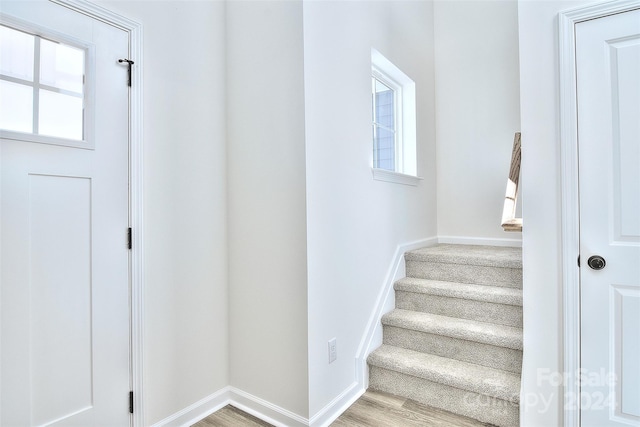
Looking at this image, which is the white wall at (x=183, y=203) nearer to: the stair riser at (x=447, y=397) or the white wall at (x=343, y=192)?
the white wall at (x=343, y=192)

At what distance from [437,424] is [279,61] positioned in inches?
83.9

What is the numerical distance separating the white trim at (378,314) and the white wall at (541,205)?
90cm

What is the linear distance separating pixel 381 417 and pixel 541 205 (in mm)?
1399

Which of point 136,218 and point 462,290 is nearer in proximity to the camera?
point 136,218

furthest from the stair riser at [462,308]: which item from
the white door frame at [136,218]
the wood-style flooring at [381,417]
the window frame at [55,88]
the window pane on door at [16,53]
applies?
the window pane on door at [16,53]

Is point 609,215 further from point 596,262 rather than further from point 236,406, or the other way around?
point 236,406

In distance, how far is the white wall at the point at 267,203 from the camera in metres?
1.82

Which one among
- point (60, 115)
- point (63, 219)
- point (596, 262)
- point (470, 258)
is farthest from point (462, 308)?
point (60, 115)

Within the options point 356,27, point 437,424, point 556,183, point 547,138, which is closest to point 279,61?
point 356,27

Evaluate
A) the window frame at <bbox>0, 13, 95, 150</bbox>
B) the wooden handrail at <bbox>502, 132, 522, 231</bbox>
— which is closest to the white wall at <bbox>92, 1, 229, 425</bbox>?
the window frame at <bbox>0, 13, 95, 150</bbox>

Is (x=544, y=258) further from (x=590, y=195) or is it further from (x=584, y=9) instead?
(x=584, y=9)

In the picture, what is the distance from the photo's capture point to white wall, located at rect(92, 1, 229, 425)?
1.77 meters

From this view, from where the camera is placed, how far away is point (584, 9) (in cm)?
155

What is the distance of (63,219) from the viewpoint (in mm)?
1478
